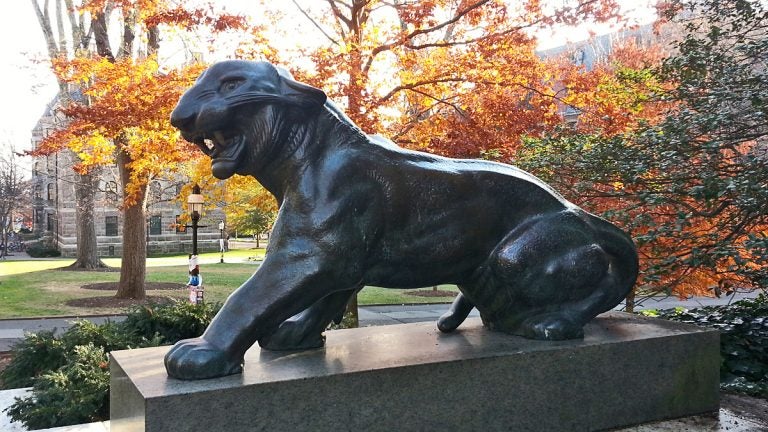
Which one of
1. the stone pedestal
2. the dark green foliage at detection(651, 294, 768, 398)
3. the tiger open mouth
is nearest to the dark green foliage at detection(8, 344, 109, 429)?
the stone pedestal

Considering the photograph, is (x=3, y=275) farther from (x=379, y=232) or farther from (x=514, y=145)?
(x=379, y=232)

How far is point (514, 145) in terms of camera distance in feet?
34.8

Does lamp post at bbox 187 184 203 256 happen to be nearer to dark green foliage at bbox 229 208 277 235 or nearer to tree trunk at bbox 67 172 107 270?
tree trunk at bbox 67 172 107 270

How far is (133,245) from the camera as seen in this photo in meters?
16.8

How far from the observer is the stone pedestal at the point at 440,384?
98.5 inches

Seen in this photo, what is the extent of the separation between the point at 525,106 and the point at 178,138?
682 centimetres

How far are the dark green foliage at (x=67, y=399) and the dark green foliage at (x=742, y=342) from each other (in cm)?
516

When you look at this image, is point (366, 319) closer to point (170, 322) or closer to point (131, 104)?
point (131, 104)

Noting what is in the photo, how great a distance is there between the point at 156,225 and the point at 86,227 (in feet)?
56.2

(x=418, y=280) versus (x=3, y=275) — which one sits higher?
(x=418, y=280)

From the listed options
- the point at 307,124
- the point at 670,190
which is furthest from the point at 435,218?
the point at 670,190

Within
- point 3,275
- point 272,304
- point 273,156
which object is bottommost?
point 3,275

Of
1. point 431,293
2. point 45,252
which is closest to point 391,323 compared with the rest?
point 431,293

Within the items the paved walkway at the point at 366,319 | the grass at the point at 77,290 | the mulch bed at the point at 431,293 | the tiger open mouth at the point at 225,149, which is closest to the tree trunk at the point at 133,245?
the grass at the point at 77,290
